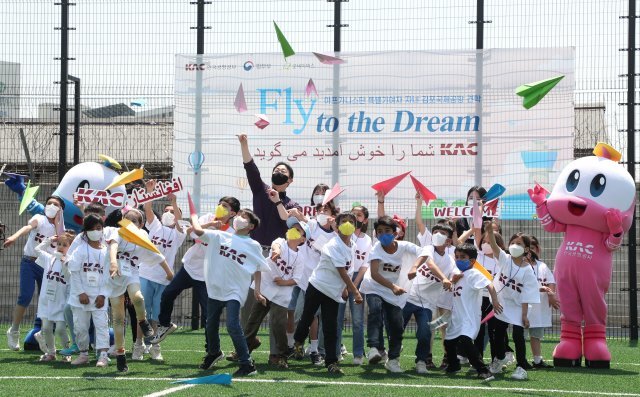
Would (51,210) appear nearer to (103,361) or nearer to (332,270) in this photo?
(103,361)

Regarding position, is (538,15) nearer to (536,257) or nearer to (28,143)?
(536,257)

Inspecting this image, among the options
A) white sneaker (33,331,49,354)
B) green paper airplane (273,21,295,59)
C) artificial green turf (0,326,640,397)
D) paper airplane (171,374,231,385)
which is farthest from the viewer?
green paper airplane (273,21,295,59)

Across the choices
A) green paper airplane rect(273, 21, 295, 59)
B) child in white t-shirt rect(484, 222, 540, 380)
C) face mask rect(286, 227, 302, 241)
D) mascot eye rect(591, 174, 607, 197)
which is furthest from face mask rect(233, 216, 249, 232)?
green paper airplane rect(273, 21, 295, 59)

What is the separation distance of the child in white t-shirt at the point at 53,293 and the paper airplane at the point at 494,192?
4.57 meters

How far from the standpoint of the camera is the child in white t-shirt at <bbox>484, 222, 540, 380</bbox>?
11.3 meters

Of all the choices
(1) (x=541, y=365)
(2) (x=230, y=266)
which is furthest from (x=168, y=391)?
(1) (x=541, y=365)

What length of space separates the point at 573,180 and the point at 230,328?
4189 millimetres

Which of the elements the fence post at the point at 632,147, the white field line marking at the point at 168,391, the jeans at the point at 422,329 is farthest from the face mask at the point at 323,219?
the fence post at the point at 632,147

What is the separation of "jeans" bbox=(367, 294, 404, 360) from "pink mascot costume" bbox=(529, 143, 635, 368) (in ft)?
6.76

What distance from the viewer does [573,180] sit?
12352 millimetres

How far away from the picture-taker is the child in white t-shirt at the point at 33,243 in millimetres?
12492

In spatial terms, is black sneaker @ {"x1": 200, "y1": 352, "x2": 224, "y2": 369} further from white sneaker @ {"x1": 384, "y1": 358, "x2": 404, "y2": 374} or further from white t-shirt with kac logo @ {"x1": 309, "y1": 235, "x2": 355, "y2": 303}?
white sneaker @ {"x1": 384, "y1": 358, "x2": 404, "y2": 374}

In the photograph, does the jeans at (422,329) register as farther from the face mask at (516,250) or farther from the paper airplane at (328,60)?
the paper airplane at (328,60)

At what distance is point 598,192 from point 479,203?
1253mm
